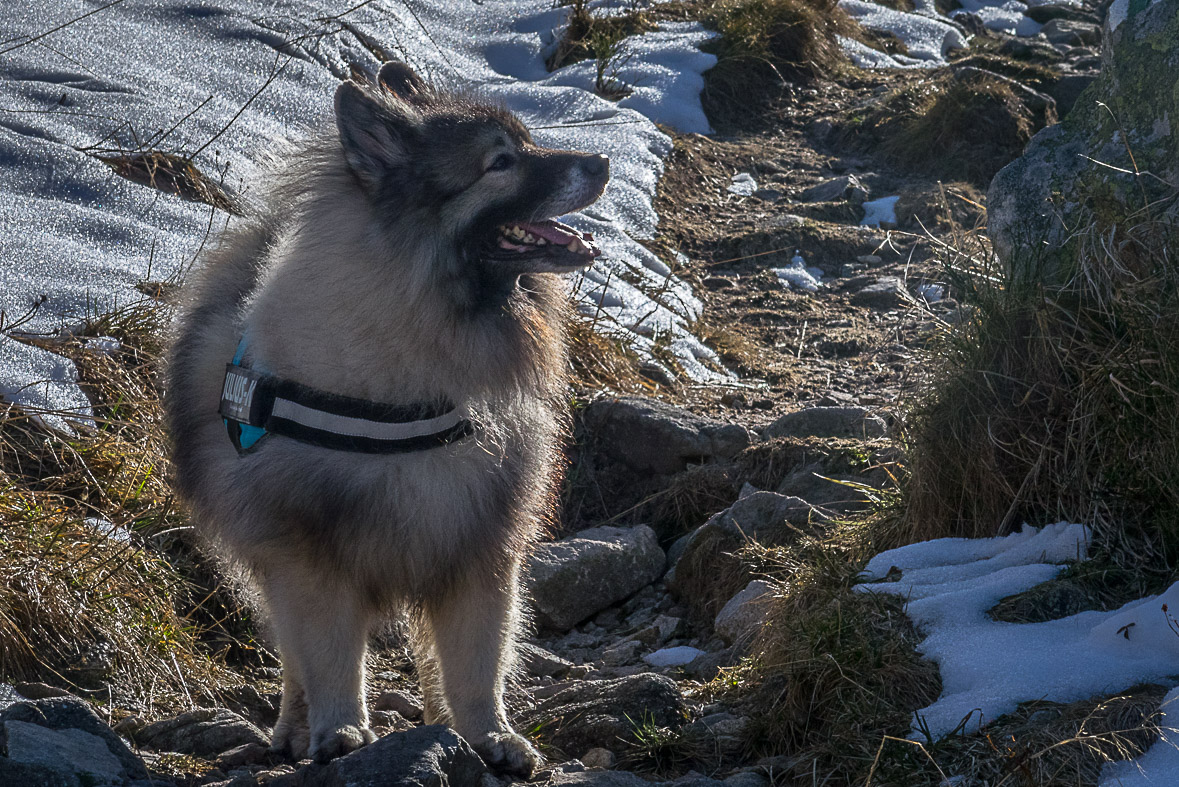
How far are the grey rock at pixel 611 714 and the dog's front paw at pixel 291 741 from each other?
69cm

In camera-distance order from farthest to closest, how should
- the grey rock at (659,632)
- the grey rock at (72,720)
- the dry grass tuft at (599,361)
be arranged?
the dry grass tuft at (599,361)
the grey rock at (659,632)
the grey rock at (72,720)

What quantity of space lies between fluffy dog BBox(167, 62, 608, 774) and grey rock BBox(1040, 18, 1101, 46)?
13172mm

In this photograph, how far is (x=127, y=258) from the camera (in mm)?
5605

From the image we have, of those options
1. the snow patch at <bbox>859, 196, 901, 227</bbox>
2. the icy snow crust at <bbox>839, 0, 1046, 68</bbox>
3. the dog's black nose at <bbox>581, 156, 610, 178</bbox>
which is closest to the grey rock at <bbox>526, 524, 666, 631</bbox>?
the dog's black nose at <bbox>581, 156, 610, 178</bbox>

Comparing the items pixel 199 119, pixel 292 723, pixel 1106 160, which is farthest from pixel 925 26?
pixel 292 723

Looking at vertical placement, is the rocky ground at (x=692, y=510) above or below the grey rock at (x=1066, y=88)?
below

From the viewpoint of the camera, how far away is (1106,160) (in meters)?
3.60

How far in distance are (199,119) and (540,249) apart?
466 cm

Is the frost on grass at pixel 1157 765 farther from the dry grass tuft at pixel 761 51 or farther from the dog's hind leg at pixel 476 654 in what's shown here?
the dry grass tuft at pixel 761 51

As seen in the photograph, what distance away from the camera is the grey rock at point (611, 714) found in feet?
10.6

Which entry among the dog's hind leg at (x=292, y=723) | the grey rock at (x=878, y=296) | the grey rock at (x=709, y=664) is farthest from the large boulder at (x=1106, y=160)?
the grey rock at (x=878, y=296)

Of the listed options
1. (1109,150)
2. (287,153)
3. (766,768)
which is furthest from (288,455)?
(1109,150)

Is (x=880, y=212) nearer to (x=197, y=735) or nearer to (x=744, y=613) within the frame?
(x=744, y=613)

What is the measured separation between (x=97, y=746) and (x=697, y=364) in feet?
15.2
